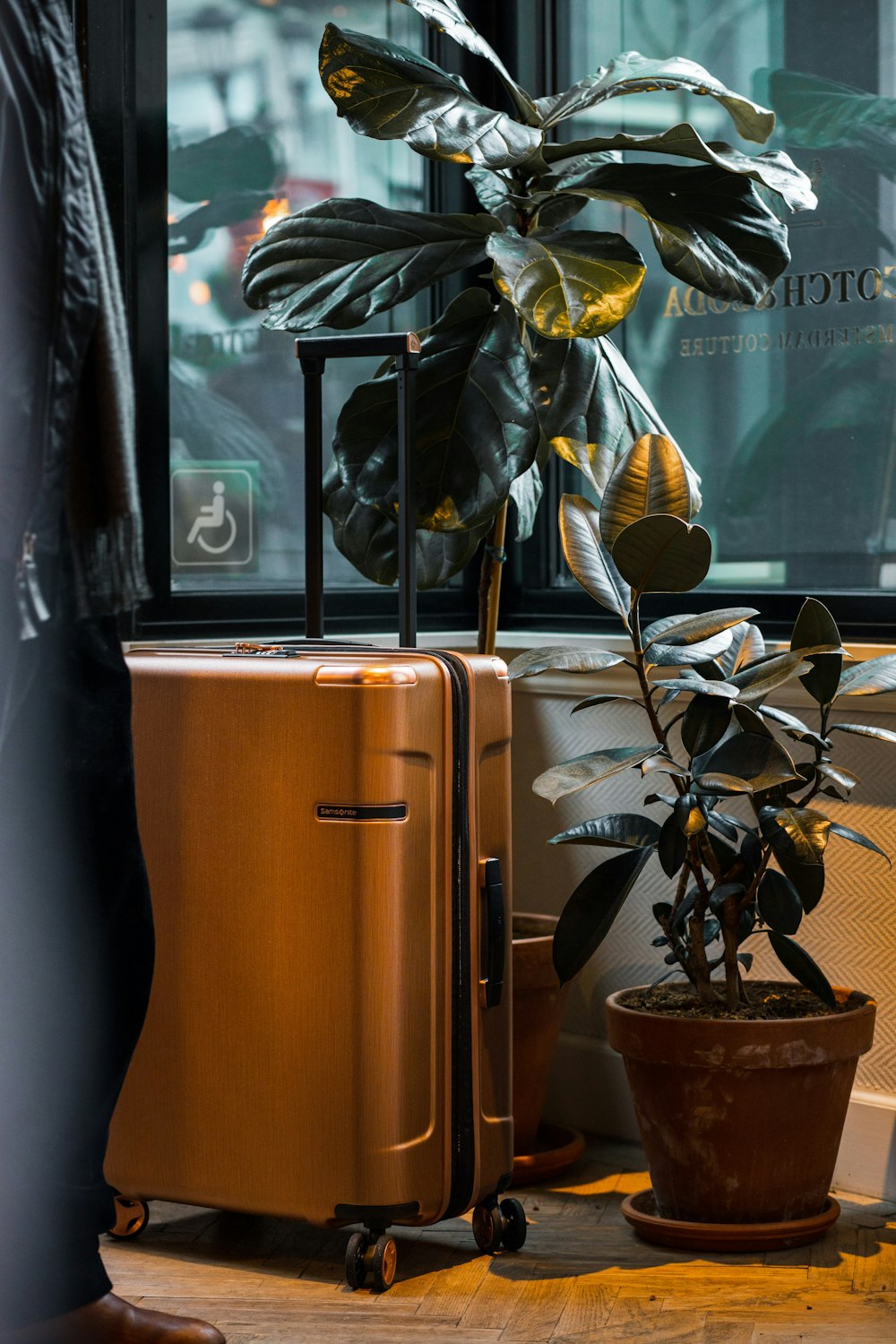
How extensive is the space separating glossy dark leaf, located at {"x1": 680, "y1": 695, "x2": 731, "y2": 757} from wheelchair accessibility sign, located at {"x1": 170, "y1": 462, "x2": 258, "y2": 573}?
0.86m

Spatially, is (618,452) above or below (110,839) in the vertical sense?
above

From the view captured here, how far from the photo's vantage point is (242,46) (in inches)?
94.3

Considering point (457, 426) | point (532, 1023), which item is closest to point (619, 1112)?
point (532, 1023)

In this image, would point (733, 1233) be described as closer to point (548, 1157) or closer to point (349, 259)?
point (548, 1157)

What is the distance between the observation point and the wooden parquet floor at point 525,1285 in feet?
5.35

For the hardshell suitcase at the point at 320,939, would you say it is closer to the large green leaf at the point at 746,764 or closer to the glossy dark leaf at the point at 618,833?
the glossy dark leaf at the point at 618,833

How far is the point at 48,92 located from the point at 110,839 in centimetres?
64

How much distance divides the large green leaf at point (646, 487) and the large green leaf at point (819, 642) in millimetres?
191

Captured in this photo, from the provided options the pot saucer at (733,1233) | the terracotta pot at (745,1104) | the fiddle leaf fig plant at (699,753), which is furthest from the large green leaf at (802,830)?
the pot saucer at (733,1233)

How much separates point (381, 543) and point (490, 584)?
0.19 meters

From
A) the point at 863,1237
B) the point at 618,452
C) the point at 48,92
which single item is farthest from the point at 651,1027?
the point at 48,92

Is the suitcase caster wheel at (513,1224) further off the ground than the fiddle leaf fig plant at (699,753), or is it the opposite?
the fiddle leaf fig plant at (699,753)

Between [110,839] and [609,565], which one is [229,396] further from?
[110,839]

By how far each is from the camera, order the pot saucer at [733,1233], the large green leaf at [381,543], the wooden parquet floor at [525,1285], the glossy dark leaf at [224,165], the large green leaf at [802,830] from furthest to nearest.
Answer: the glossy dark leaf at [224,165] < the large green leaf at [381,543] < the pot saucer at [733,1233] < the large green leaf at [802,830] < the wooden parquet floor at [525,1285]
